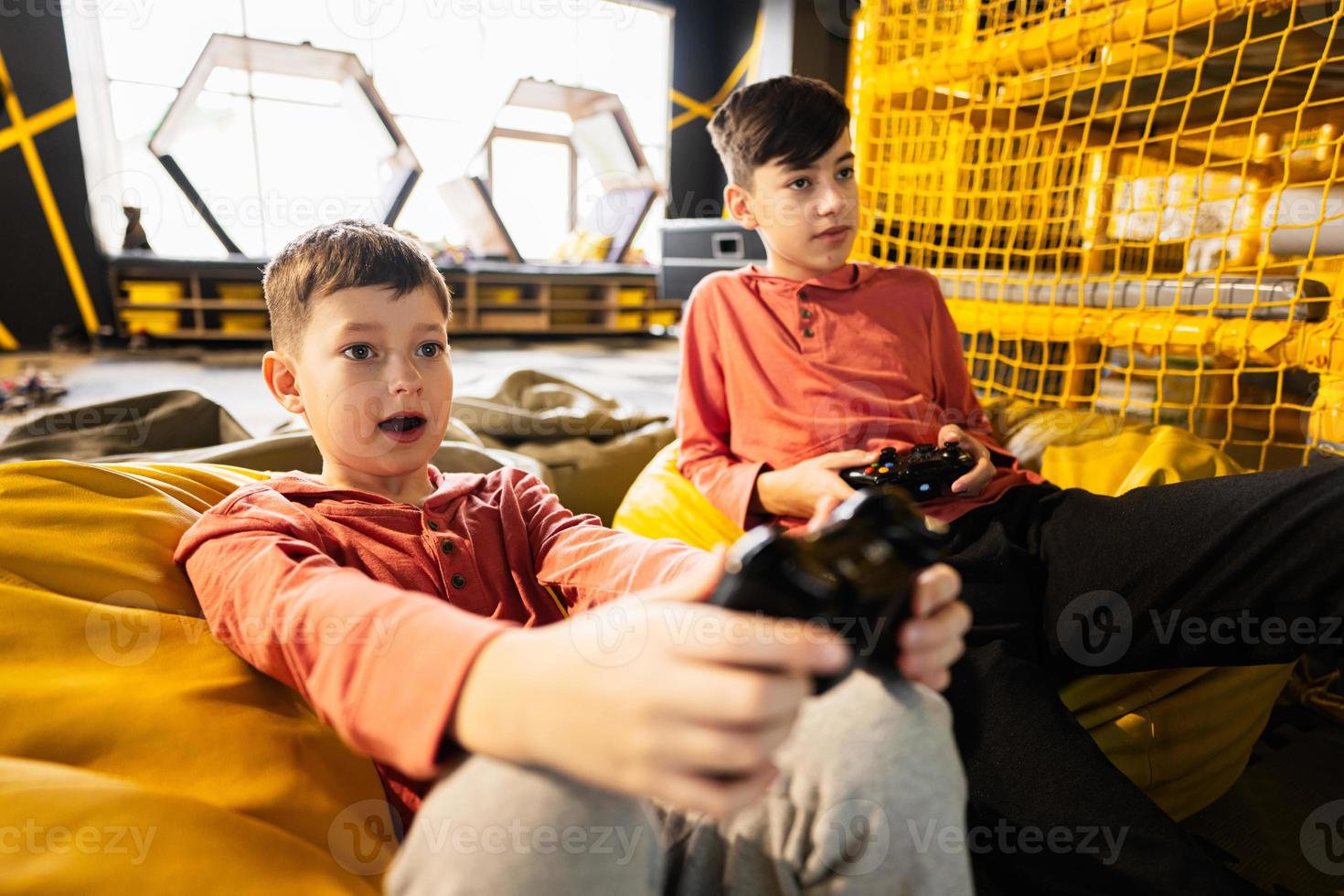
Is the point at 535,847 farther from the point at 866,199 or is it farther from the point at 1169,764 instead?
the point at 866,199

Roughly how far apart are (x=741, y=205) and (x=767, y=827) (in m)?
1.00

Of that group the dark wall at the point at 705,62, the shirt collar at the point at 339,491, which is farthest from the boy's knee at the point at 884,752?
the dark wall at the point at 705,62

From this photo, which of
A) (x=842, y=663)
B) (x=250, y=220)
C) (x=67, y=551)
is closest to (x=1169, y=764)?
(x=842, y=663)

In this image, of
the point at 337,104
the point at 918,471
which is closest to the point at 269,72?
the point at 337,104

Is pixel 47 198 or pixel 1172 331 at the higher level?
pixel 47 198

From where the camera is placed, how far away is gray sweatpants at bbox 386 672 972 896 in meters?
0.38

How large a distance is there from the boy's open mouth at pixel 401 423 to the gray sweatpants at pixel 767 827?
372 mm

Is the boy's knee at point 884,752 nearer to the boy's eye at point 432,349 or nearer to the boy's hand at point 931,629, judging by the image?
the boy's hand at point 931,629

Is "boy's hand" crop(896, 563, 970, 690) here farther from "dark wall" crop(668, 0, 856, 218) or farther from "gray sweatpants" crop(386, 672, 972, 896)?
"dark wall" crop(668, 0, 856, 218)

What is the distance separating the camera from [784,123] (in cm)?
110

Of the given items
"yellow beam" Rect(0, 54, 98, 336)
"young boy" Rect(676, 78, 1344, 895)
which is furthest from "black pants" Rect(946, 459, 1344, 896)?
"yellow beam" Rect(0, 54, 98, 336)

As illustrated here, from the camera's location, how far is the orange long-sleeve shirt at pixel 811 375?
1.09m

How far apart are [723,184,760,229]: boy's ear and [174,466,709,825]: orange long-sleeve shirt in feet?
2.00

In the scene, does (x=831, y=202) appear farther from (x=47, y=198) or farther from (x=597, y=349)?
(x=47, y=198)
